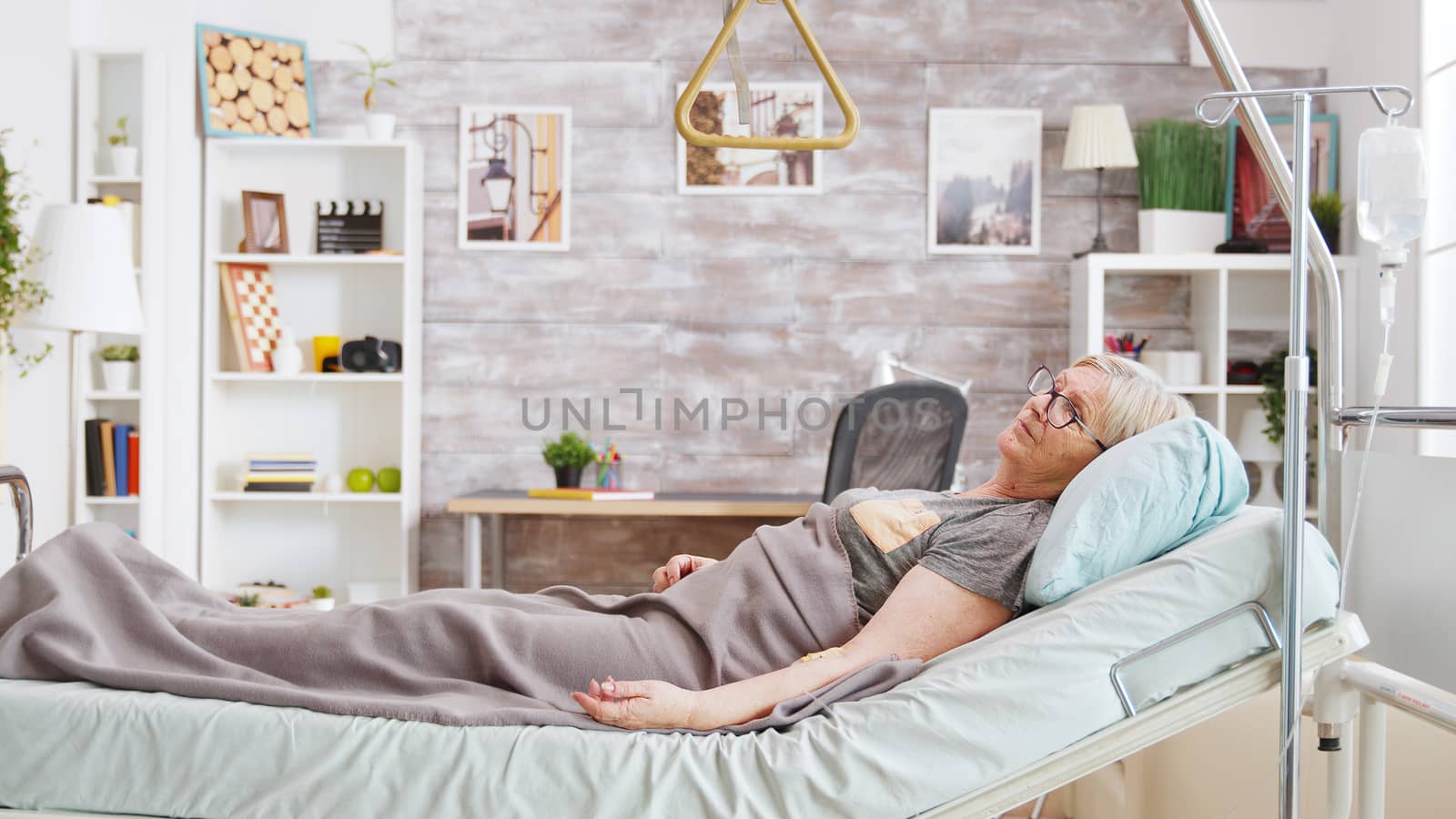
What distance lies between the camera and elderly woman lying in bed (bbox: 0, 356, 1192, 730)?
149cm

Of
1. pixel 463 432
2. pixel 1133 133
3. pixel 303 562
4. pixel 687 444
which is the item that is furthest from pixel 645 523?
pixel 1133 133

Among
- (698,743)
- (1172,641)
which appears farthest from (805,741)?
(1172,641)

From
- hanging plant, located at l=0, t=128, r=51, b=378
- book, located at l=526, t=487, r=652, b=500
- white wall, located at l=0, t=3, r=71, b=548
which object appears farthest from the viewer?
book, located at l=526, t=487, r=652, b=500

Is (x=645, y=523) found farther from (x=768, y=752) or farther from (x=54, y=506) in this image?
(x=768, y=752)

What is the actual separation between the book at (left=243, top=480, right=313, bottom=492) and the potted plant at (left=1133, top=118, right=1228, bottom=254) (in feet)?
9.20

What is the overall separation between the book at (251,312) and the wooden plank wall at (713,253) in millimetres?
505

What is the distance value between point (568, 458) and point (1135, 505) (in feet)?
7.69

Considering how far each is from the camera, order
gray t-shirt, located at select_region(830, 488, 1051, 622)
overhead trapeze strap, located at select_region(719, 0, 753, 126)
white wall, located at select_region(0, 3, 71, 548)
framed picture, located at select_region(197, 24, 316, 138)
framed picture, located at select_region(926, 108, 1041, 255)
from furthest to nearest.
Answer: framed picture, located at select_region(926, 108, 1041, 255) < framed picture, located at select_region(197, 24, 316, 138) < white wall, located at select_region(0, 3, 71, 548) < overhead trapeze strap, located at select_region(719, 0, 753, 126) < gray t-shirt, located at select_region(830, 488, 1051, 622)

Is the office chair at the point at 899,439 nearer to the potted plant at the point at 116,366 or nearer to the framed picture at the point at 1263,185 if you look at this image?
the framed picture at the point at 1263,185

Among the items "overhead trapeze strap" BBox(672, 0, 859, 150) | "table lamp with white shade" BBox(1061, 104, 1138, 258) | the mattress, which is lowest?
the mattress

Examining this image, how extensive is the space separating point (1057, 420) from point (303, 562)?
2.95 metres

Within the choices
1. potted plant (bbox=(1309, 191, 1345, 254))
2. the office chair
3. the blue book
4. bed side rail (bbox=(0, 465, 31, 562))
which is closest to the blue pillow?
the office chair

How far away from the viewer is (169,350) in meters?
3.64

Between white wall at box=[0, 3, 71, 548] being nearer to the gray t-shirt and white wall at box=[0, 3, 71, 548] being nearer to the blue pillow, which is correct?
the gray t-shirt
